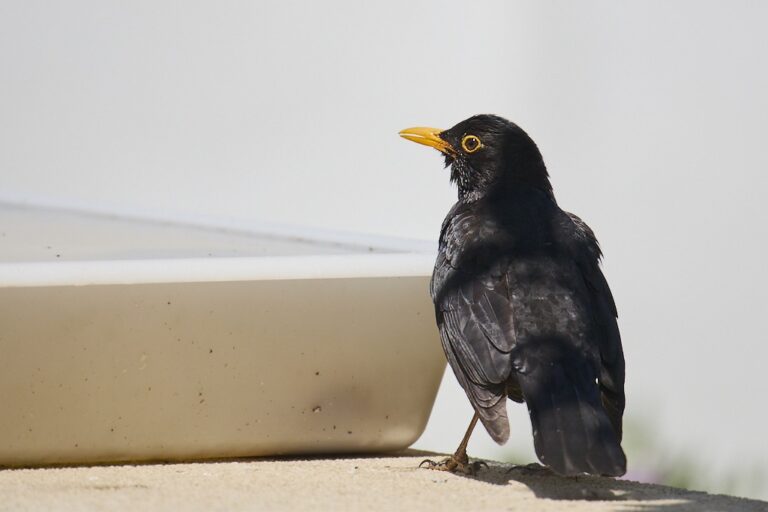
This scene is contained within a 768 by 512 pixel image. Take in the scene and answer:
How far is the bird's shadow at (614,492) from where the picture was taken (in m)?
3.97

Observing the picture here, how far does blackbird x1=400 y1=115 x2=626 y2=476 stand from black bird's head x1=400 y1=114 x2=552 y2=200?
15 centimetres

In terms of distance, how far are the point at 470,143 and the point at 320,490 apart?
177 cm

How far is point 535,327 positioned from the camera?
4324mm

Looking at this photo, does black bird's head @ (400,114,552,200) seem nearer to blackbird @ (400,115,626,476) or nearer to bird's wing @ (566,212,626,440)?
blackbird @ (400,115,626,476)

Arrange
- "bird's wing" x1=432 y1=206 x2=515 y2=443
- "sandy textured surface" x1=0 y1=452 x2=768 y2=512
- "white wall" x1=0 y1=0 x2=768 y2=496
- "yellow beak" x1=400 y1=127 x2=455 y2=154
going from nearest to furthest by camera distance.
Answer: "sandy textured surface" x1=0 y1=452 x2=768 y2=512
"bird's wing" x1=432 y1=206 x2=515 y2=443
"yellow beak" x1=400 y1=127 x2=455 y2=154
"white wall" x1=0 y1=0 x2=768 y2=496

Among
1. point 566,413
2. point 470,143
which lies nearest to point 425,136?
point 470,143

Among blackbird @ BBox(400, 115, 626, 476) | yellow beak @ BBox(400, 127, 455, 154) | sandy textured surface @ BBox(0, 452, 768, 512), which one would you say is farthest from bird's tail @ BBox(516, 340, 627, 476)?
yellow beak @ BBox(400, 127, 455, 154)

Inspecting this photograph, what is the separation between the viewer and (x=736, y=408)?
775 cm

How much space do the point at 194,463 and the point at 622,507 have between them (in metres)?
1.58

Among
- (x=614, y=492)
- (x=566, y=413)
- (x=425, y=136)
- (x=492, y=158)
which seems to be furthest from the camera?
(x=425, y=136)

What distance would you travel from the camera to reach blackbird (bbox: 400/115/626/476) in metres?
4.02

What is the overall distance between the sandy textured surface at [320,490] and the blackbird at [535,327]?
7.3 inches

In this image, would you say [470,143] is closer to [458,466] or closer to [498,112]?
[458,466]

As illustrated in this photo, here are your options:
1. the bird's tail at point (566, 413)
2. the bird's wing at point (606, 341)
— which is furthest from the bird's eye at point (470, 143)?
the bird's tail at point (566, 413)
